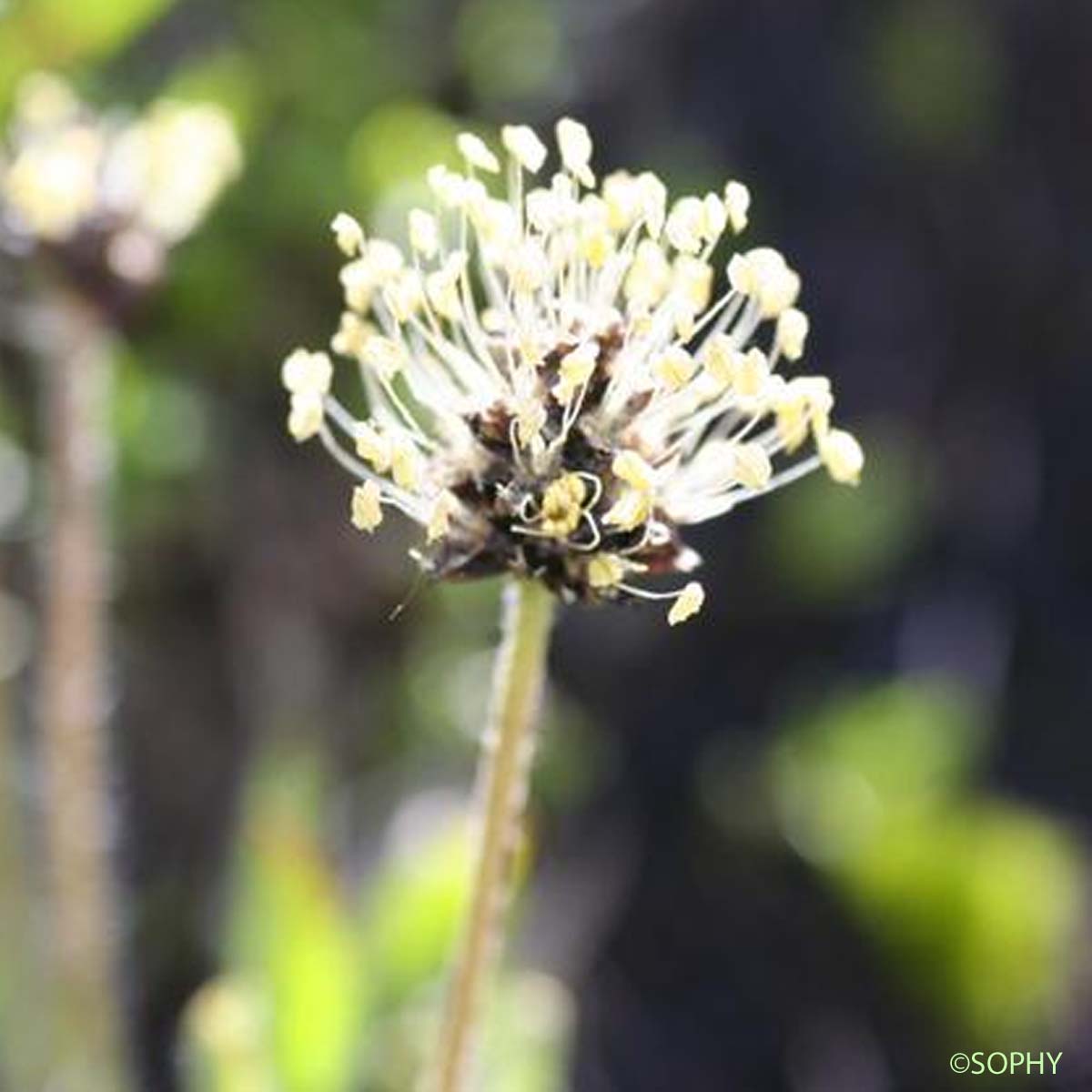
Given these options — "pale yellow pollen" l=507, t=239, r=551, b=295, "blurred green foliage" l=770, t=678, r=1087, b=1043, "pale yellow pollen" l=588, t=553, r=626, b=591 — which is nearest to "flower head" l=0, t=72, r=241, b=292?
"pale yellow pollen" l=507, t=239, r=551, b=295

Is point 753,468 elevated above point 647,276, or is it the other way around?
point 647,276

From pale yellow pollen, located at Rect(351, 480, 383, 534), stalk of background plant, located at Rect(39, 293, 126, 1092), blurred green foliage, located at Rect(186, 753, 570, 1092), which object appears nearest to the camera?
pale yellow pollen, located at Rect(351, 480, 383, 534)

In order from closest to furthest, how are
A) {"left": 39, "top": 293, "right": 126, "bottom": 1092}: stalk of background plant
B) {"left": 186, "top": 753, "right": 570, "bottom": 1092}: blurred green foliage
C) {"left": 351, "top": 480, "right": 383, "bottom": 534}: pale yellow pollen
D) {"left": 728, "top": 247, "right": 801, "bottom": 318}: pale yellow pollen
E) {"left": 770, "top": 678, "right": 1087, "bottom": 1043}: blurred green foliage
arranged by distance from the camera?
1. {"left": 351, "top": 480, "right": 383, "bottom": 534}: pale yellow pollen
2. {"left": 728, "top": 247, "right": 801, "bottom": 318}: pale yellow pollen
3. {"left": 186, "top": 753, "right": 570, "bottom": 1092}: blurred green foliage
4. {"left": 39, "top": 293, "right": 126, "bottom": 1092}: stalk of background plant
5. {"left": 770, "top": 678, "right": 1087, "bottom": 1043}: blurred green foliage

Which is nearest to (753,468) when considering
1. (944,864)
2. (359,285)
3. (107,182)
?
(359,285)

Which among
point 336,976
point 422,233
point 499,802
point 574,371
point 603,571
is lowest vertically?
point 336,976

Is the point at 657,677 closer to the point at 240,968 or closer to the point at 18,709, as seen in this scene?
the point at 18,709

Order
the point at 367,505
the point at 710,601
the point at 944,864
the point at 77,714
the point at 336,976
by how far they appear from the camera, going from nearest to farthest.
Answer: the point at 367,505
the point at 336,976
the point at 77,714
the point at 944,864
the point at 710,601

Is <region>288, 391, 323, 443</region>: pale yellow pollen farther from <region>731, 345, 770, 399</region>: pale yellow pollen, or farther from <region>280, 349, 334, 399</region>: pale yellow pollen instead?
<region>731, 345, 770, 399</region>: pale yellow pollen

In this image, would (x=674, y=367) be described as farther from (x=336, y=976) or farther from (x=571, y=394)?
(x=336, y=976)
